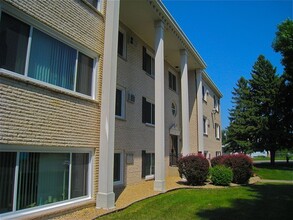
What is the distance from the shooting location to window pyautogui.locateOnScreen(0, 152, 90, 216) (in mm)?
6152

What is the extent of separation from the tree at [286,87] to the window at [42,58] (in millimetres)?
22027

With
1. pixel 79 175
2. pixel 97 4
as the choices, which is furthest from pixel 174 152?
pixel 97 4

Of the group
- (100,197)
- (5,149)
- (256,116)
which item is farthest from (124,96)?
(256,116)

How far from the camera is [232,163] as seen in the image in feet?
50.8

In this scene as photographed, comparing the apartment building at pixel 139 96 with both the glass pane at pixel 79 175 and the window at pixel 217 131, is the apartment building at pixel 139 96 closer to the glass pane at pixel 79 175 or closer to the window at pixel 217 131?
the glass pane at pixel 79 175

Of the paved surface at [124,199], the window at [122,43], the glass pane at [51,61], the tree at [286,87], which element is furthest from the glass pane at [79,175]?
the tree at [286,87]

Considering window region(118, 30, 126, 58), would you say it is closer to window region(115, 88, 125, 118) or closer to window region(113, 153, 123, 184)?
window region(115, 88, 125, 118)

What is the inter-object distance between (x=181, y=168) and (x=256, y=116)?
27.1 meters

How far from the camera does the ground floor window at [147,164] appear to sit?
49.2 feet

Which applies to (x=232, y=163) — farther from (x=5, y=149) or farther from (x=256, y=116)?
(x=256, y=116)

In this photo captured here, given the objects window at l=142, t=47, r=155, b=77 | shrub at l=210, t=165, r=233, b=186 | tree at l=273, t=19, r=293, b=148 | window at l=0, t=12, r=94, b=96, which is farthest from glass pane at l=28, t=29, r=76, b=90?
tree at l=273, t=19, r=293, b=148

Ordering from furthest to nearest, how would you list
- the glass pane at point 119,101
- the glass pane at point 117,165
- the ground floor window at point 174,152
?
the ground floor window at point 174,152, the glass pane at point 119,101, the glass pane at point 117,165

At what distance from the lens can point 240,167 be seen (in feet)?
50.3

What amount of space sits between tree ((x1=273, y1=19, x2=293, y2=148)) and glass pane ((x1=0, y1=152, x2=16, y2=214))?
84.1ft
